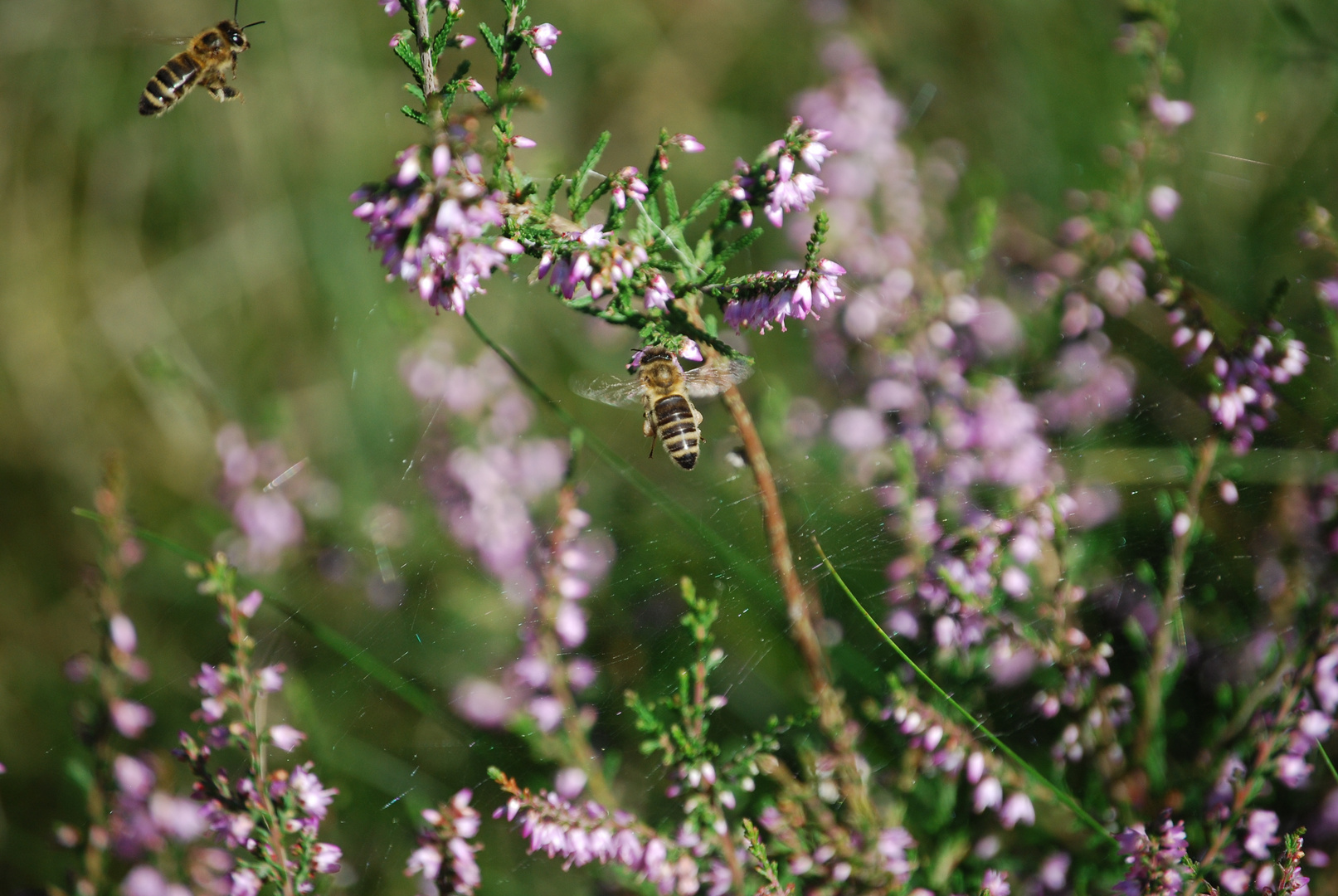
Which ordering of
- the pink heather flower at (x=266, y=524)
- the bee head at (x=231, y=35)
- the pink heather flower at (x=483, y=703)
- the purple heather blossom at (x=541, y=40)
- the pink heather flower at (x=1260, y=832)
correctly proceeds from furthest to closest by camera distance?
the pink heather flower at (x=266, y=524), the bee head at (x=231, y=35), the pink heather flower at (x=483, y=703), the pink heather flower at (x=1260, y=832), the purple heather blossom at (x=541, y=40)

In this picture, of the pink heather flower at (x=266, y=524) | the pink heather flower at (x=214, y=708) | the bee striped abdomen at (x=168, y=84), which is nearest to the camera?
the pink heather flower at (x=214, y=708)

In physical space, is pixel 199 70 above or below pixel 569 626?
above

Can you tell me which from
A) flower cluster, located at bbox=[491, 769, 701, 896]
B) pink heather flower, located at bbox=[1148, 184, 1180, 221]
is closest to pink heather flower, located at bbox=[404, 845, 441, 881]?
flower cluster, located at bbox=[491, 769, 701, 896]

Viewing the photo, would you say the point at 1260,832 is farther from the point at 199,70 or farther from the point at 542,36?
the point at 199,70

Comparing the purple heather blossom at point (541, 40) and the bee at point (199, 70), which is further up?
the bee at point (199, 70)

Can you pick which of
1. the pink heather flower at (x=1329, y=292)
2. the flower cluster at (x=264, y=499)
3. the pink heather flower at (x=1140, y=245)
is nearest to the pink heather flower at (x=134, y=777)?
the flower cluster at (x=264, y=499)

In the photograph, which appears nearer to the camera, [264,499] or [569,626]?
[569,626]

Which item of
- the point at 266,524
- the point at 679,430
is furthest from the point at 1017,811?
the point at 266,524

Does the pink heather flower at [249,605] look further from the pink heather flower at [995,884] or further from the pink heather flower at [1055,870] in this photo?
the pink heather flower at [1055,870]
